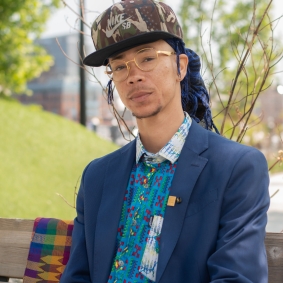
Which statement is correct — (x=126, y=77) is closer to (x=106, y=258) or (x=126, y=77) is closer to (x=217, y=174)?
(x=217, y=174)

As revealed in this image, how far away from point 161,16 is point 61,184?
26.3 feet

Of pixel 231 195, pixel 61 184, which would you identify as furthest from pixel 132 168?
pixel 61 184

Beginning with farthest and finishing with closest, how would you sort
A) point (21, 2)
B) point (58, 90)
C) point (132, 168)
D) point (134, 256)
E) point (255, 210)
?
point (58, 90) → point (21, 2) → point (132, 168) → point (134, 256) → point (255, 210)

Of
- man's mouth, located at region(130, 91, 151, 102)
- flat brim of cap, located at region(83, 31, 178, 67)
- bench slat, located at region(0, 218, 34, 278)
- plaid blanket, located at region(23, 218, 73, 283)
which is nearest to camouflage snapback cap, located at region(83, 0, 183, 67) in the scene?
flat brim of cap, located at region(83, 31, 178, 67)

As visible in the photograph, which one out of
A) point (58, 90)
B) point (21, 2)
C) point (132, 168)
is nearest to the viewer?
point (132, 168)

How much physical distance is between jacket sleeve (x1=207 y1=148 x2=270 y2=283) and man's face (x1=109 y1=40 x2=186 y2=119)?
42 cm

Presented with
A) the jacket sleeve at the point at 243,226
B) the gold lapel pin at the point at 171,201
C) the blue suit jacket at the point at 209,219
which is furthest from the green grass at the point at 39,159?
the jacket sleeve at the point at 243,226

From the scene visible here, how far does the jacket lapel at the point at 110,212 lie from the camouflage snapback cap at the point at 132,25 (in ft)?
1.62

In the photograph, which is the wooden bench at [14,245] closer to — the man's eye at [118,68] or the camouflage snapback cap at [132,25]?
the man's eye at [118,68]

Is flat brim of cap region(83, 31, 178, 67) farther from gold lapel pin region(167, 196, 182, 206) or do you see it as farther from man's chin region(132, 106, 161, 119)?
gold lapel pin region(167, 196, 182, 206)

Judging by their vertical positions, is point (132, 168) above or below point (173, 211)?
above

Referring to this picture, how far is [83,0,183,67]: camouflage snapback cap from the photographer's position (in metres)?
2.52

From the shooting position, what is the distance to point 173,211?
2.42 metres

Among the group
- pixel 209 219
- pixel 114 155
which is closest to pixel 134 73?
pixel 114 155
